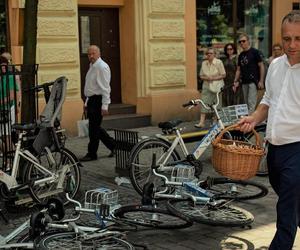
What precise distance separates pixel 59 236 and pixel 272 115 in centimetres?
174

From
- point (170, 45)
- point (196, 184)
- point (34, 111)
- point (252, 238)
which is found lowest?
point (252, 238)

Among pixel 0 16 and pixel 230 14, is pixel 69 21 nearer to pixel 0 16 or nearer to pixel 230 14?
pixel 0 16

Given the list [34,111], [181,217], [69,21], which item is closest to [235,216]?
[181,217]

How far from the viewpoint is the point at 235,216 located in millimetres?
5078

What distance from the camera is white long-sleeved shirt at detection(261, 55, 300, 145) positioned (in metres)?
3.67

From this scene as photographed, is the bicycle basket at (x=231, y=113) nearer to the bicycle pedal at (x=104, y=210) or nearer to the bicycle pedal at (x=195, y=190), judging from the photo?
the bicycle pedal at (x=195, y=190)

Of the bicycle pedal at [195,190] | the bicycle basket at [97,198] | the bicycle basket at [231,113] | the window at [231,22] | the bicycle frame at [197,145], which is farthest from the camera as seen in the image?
the window at [231,22]

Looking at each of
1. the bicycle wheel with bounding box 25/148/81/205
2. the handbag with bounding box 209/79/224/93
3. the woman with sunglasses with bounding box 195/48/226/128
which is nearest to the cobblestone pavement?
the bicycle wheel with bounding box 25/148/81/205

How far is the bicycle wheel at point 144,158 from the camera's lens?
20.4 ft

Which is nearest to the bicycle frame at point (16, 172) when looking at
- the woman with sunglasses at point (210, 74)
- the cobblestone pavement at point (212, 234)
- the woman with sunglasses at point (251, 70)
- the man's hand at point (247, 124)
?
the cobblestone pavement at point (212, 234)

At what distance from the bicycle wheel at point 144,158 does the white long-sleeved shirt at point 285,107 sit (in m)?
2.50

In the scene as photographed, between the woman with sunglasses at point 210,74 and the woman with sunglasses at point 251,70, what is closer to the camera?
the woman with sunglasses at point 251,70

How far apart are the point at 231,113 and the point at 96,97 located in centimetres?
226

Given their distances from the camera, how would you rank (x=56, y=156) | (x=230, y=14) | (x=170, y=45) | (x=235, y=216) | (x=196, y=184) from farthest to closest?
(x=230, y=14) < (x=170, y=45) < (x=56, y=156) < (x=196, y=184) < (x=235, y=216)
